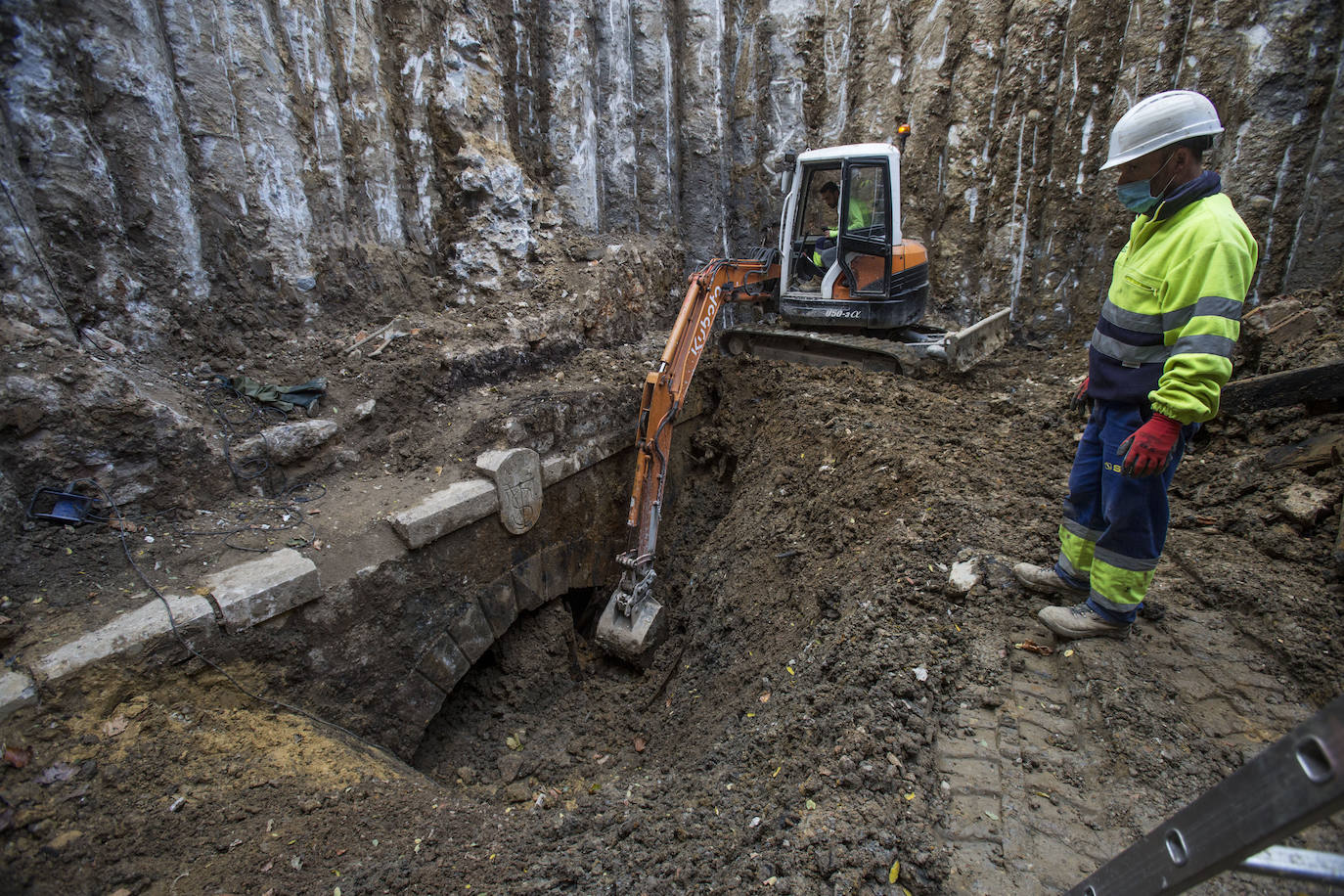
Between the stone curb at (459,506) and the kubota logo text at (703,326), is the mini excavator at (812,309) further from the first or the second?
the stone curb at (459,506)

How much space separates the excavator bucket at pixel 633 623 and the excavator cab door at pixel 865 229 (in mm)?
3287

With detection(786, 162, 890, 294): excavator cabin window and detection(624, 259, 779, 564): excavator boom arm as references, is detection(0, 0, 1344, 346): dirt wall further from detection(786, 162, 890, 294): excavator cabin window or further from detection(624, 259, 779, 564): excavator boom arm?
detection(786, 162, 890, 294): excavator cabin window

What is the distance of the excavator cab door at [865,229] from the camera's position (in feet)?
18.4

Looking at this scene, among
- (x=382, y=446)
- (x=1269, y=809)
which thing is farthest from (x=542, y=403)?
(x=1269, y=809)

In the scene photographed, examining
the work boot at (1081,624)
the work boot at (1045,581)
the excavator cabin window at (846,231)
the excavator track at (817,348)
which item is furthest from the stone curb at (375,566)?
the work boot at (1081,624)

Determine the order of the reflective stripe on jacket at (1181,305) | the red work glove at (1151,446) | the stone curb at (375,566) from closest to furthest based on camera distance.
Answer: the reflective stripe on jacket at (1181,305)
the red work glove at (1151,446)
the stone curb at (375,566)

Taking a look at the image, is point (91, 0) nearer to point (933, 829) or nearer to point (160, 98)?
point (160, 98)

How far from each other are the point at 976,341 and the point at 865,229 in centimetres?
163

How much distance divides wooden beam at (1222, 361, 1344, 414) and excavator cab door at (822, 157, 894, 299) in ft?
9.11

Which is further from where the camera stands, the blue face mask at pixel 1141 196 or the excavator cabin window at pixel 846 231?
the excavator cabin window at pixel 846 231

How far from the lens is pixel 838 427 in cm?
481

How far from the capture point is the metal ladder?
90 centimetres

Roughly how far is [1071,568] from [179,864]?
12.2 ft

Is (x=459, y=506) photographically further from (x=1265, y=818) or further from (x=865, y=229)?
(x=865, y=229)
